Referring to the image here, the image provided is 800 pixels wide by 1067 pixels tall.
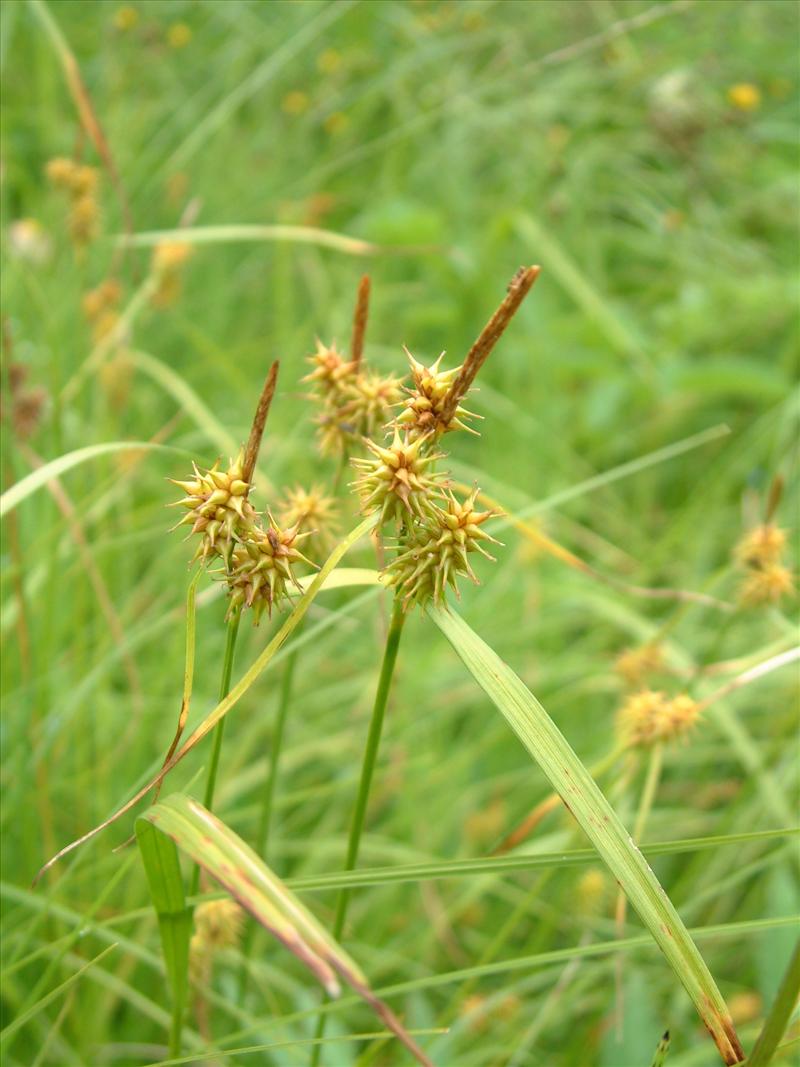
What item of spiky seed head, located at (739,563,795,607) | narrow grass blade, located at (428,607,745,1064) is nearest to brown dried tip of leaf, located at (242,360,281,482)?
narrow grass blade, located at (428,607,745,1064)

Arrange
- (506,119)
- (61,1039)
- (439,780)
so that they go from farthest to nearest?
(506,119), (439,780), (61,1039)

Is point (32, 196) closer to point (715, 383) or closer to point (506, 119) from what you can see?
point (506, 119)

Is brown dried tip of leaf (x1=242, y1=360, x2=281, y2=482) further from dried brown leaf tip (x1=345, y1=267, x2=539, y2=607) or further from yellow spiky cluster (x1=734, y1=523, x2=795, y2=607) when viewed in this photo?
yellow spiky cluster (x1=734, y1=523, x2=795, y2=607)

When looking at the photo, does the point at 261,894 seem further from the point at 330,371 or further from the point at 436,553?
the point at 330,371

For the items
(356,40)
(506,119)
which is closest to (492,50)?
(356,40)

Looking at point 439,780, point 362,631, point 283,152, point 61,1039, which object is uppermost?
point 283,152

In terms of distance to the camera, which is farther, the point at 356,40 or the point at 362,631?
the point at 356,40

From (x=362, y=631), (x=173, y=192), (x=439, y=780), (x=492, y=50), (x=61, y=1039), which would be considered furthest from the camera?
(x=492, y=50)

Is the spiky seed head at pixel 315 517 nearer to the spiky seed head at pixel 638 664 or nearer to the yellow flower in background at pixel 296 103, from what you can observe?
the spiky seed head at pixel 638 664
